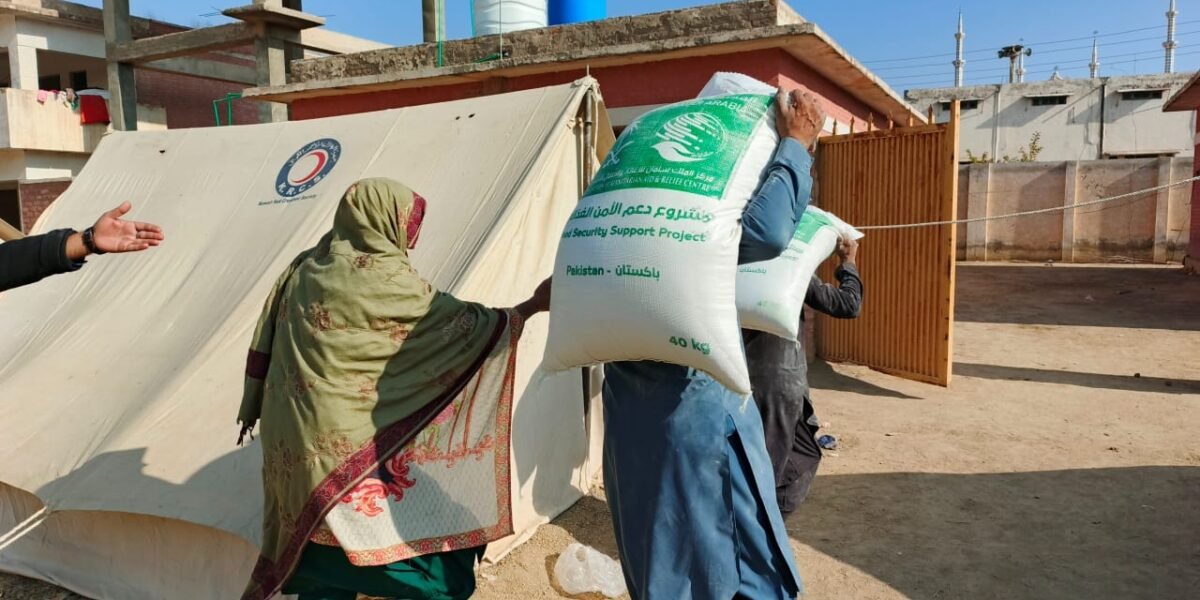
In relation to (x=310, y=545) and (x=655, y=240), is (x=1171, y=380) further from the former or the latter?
(x=310, y=545)

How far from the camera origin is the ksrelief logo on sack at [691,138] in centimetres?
180

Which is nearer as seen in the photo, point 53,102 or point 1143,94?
point 53,102

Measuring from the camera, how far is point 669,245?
172 centimetres

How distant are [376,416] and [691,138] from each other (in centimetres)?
102

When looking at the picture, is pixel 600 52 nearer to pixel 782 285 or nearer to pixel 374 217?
pixel 782 285

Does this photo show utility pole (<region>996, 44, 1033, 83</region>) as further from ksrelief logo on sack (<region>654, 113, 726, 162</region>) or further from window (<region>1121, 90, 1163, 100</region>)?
ksrelief logo on sack (<region>654, 113, 726, 162</region>)

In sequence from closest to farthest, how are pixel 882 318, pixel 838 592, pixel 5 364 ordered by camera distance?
1. pixel 838 592
2. pixel 5 364
3. pixel 882 318

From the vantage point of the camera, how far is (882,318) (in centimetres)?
578

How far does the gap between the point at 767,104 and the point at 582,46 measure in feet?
13.8

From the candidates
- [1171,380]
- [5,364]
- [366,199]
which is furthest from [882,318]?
[5,364]

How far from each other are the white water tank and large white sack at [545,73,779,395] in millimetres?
4725

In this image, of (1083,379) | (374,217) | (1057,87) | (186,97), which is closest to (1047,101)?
(1057,87)

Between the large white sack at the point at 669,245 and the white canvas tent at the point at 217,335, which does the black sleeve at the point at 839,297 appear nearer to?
the white canvas tent at the point at 217,335

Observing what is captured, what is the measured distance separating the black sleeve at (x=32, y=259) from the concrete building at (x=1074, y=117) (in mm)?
22523
